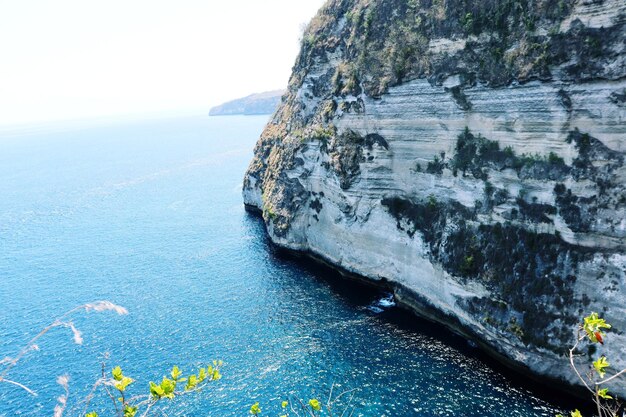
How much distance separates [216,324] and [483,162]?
2757 centimetres

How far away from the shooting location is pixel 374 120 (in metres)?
46.1

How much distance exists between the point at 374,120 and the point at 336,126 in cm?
583

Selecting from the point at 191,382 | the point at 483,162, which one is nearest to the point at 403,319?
the point at 483,162

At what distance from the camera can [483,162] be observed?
3775cm

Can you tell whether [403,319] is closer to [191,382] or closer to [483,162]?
[483,162]

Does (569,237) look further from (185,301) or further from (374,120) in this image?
(185,301)

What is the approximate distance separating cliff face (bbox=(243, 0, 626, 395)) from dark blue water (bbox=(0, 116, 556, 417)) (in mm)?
4687

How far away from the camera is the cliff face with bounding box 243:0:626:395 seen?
103 ft

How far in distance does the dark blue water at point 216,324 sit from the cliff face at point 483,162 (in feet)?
15.4

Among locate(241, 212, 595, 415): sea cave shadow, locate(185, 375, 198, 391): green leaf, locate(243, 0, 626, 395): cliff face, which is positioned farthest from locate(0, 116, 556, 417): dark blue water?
locate(185, 375, 198, 391): green leaf

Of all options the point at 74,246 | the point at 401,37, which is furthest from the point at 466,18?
the point at 74,246

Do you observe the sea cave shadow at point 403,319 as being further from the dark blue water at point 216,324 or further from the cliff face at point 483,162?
the cliff face at point 483,162

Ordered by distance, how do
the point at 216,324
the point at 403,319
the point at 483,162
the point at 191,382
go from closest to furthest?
the point at 191,382 → the point at 483,162 → the point at 403,319 → the point at 216,324

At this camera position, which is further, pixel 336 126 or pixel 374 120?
pixel 336 126
